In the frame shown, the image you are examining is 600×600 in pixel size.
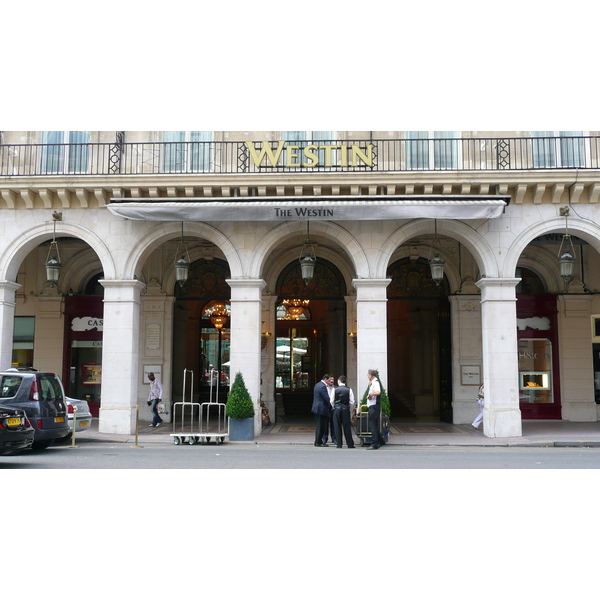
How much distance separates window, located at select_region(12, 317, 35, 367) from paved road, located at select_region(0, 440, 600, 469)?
7.12 meters

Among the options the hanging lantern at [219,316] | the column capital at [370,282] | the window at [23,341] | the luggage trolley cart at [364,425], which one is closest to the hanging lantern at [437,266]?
the column capital at [370,282]

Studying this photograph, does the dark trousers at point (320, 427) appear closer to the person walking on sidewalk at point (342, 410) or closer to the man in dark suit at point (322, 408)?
the man in dark suit at point (322, 408)

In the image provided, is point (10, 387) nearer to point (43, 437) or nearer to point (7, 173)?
point (43, 437)

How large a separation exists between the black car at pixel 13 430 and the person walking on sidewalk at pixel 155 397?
20.7 feet

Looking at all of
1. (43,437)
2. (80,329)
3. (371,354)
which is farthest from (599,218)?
(80,329)

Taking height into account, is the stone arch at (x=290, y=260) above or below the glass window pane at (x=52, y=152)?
below

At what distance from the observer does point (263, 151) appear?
15.8m

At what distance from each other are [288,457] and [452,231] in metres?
7.56

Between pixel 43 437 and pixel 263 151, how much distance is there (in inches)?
342

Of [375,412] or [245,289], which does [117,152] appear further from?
[375,412]

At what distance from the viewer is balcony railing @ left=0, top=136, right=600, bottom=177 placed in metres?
15.8

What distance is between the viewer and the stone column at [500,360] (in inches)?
598

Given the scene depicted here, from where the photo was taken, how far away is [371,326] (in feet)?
51.2

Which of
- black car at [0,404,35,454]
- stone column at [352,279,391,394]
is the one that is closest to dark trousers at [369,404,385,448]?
stone column at [352,279,391,394]
